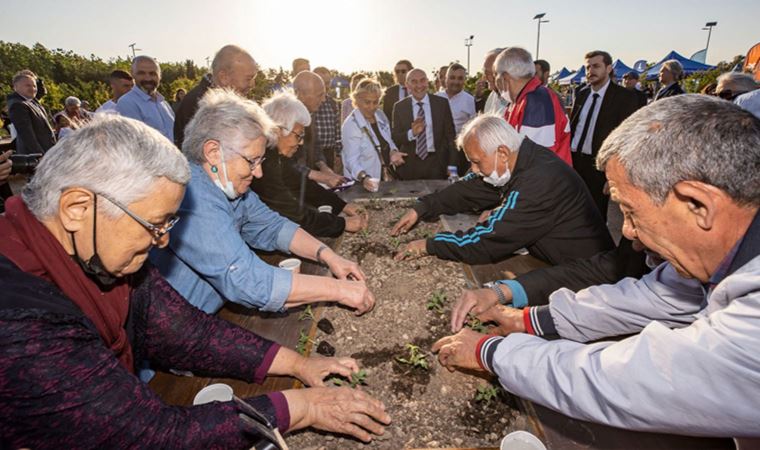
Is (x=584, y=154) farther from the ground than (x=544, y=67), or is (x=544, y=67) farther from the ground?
(x=544, y=67)

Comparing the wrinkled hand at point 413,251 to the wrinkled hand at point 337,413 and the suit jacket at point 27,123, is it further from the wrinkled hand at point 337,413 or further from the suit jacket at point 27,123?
the suit jacket at point 27,123

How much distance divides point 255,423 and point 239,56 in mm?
3980

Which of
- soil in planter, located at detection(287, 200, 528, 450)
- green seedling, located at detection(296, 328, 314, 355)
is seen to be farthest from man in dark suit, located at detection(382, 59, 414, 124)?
green seedling, located at detection(296, 328, 314, 355)

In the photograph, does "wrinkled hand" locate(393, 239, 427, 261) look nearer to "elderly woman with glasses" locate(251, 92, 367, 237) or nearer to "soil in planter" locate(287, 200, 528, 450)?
"soil in planter" locate(287, 200, 528, 450)

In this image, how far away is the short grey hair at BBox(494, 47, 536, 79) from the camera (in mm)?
4105

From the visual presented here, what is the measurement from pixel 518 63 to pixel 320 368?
3.78m

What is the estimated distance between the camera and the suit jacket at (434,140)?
607cm

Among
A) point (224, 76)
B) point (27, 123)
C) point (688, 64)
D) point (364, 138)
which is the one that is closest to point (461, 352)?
point (224, 76)

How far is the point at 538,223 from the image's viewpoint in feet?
8.89

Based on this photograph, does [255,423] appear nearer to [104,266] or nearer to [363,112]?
[104,266]

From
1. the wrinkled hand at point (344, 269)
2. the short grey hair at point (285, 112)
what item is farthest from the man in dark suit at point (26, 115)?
the wrinkled hand at point (344, 269)

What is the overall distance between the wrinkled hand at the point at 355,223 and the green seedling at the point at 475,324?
1.61 m

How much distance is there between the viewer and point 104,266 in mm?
1273

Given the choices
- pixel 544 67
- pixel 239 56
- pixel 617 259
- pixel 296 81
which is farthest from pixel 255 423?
pixel 544 67
